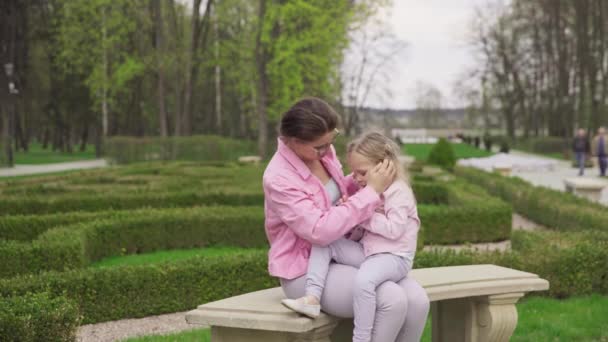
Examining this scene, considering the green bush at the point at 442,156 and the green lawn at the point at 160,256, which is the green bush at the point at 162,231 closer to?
the green lawn at the point at 160,256

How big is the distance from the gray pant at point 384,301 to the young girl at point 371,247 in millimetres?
45

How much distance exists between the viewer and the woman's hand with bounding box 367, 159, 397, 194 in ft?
12.1

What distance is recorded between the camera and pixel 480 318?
14.3 feet

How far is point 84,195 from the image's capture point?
475 inches

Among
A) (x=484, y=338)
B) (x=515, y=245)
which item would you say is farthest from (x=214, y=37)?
(x=484, y=338)

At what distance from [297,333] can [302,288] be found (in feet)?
0.72

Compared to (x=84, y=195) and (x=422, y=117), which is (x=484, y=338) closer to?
(x=84, y=195)

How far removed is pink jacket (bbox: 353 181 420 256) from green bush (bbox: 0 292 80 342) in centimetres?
186

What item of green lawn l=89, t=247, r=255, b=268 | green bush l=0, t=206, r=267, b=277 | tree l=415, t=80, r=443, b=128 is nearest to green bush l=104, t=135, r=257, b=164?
green bush l=0, t=206, r=267, b=277

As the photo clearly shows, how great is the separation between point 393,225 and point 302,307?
62cm

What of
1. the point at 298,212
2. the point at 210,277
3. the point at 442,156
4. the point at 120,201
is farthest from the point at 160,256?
the point at 442,156

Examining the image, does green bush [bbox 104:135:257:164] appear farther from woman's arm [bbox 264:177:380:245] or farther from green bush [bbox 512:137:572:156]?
woman's arm [bbox 264:177:380:245]

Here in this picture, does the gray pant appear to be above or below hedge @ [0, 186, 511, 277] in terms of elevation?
above

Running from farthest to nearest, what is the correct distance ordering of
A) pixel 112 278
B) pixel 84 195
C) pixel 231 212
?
pixel 84 195
pixel 231 212
pixel 112 278
